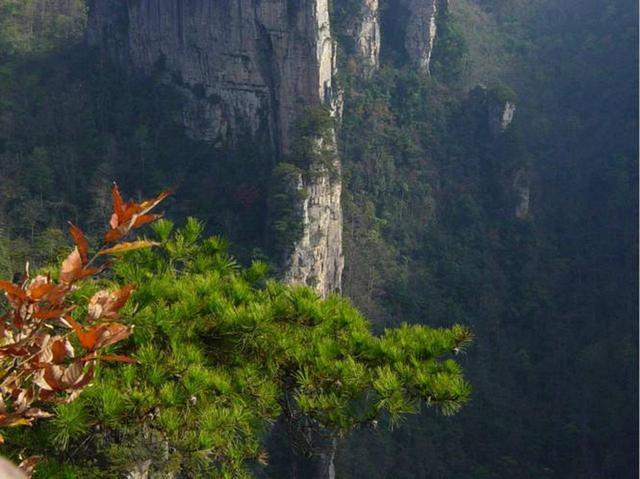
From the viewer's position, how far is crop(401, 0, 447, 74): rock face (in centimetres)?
2959

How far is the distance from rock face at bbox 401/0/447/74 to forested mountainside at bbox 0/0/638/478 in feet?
0.31

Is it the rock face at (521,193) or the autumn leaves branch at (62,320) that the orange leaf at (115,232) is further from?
the rock face at (521,193)

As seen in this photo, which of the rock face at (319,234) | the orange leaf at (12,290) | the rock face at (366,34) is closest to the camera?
the orange leaf at (12,290)

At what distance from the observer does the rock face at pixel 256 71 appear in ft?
70.5

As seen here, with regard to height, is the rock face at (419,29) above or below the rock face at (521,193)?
above

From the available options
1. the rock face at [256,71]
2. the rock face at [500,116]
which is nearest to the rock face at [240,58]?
the rock face at [256,71]

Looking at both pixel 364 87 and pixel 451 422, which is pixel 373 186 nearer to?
pixel 364 87

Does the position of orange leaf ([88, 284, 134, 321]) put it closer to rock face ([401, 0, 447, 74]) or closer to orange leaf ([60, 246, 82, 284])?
orange leaf ([60, 246, 82, 284])

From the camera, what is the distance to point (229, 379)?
118 inches

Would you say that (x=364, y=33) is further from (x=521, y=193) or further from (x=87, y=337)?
(x=87, y=337)

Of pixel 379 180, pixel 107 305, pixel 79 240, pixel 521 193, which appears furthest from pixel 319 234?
pixel 79 240

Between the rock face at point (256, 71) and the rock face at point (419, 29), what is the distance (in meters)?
6.25

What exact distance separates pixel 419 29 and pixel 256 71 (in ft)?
32.4

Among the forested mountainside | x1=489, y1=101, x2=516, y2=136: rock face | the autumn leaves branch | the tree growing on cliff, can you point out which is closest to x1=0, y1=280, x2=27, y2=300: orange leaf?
the autumn leaves branch
